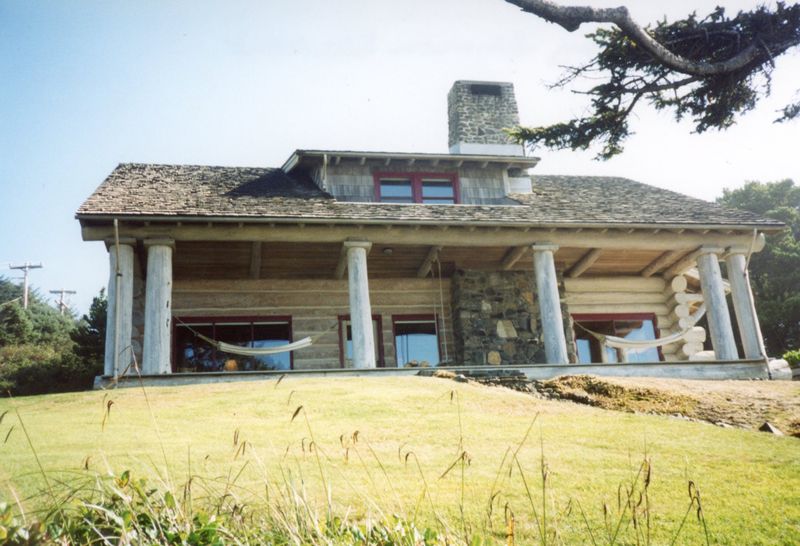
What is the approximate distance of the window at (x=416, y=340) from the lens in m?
17.2

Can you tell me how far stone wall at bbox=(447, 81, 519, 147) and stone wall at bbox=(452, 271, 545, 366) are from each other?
442 centimetres

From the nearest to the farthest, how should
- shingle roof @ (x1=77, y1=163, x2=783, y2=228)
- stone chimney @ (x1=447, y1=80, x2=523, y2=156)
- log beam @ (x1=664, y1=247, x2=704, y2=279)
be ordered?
shingle roof @ (x1=77, y1=163, x2=783, y2=228)
log beam @ (x1=664, y1=247, x2=704, y2=279)
stone chimney @ (x1=447, y1=80, x2=523, y2=156)

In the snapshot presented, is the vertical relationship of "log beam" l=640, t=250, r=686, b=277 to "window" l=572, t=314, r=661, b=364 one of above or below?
above

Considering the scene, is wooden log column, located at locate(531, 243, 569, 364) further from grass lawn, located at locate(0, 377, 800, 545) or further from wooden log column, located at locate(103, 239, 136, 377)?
wooden log column, located at locate(103, 239, 136, 377)

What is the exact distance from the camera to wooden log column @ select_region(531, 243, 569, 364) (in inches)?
555

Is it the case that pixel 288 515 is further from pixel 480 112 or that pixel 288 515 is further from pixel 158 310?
pixel 480 112

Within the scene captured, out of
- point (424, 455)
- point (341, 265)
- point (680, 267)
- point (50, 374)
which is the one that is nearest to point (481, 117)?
point (680, 267)

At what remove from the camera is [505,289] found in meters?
17.1

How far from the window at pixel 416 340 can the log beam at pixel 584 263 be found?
3.53 m

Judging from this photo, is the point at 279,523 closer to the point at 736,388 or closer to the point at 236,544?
the point at 236,544

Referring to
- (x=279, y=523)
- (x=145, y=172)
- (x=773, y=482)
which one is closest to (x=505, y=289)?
(x=145, y=172)

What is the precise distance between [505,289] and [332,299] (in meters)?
3.98

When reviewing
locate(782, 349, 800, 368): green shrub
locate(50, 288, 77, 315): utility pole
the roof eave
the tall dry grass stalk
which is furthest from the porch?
locate(50, 288, 77, 315): utility pole

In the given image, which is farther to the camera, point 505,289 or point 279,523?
point 505,289
